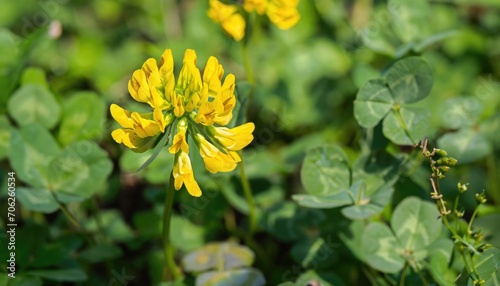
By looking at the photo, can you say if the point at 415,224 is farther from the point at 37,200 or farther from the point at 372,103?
the point at 37,200

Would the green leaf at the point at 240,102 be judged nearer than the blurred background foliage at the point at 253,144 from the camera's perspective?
Yes

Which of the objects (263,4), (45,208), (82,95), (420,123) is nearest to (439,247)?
(420,123)

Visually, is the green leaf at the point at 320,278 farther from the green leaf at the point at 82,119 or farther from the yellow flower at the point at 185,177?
the green leaf at the point at 82,119

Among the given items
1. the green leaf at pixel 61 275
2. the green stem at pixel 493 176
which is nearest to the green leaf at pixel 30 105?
the green leaf at pixel 61 275

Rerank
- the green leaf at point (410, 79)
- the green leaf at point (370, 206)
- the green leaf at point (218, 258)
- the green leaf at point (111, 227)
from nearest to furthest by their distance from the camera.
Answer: the green leaf at point (370, 206), the green leaf at point (410, 79), the green leaf at point (218, 258), the green leaf at point (111, 227)

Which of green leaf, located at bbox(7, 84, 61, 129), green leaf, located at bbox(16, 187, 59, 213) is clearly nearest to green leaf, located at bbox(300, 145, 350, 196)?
green leaf, located at bbox(16, 187, 59, 213)

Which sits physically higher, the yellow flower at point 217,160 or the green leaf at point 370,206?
the yellow flower at point 217,160

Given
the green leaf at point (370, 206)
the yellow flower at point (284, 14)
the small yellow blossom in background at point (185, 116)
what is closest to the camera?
the small yellow blossom in background at point (185, 116)

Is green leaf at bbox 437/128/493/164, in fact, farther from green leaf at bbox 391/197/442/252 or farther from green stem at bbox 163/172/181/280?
green stem at bbox 163/172/181/280
